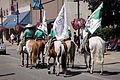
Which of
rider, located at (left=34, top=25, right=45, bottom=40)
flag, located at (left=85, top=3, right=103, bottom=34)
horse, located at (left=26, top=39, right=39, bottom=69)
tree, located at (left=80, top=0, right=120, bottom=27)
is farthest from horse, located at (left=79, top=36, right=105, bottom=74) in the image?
tree, located at (left=80, top=0, right=120, bottom=27)

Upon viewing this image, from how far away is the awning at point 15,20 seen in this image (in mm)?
57438

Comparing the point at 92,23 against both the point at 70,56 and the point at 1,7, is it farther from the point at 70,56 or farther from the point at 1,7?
the point at 1,7

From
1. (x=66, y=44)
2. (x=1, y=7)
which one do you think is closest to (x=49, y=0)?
(x=1, y=7)

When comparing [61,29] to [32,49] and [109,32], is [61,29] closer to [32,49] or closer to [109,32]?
[32,49]

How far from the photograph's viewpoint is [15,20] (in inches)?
2440

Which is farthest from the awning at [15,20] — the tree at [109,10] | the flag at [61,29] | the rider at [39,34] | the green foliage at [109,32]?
the flag at [61,29]

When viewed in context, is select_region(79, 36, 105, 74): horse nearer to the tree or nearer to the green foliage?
the tree

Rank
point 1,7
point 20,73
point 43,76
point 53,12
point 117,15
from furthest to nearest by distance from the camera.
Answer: point 1,7 → point 53,12 → point 117,15 → point 20,73 → point 43,76

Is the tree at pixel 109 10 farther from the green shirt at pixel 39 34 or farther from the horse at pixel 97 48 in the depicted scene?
the horse at pixel 97 48

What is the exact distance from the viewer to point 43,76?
54.0 feet

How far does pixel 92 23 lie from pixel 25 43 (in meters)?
4.36

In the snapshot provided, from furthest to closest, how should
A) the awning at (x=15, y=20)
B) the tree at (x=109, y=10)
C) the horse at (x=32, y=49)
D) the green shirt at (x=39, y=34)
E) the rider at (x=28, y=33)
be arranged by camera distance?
the awning at (x=15, y=20) < the tree at (x=109, y=10) < the rider at (x=28, y=33) < the green shirt at (x=39, y=34) < the horse at (x=32, y=49)

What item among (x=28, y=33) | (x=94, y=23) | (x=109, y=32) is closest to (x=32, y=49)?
(x=28, y=33)

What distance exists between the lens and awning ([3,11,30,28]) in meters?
57.4
